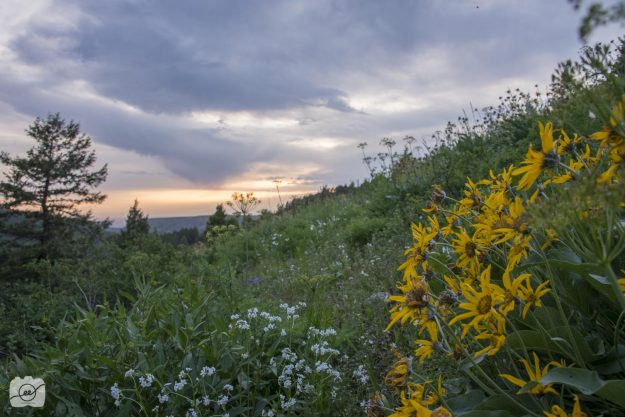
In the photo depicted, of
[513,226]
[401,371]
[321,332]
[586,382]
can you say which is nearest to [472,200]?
[513,226]

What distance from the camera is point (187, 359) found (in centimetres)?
290

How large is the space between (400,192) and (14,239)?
1902 cm

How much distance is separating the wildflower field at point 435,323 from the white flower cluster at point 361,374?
0.7 inches

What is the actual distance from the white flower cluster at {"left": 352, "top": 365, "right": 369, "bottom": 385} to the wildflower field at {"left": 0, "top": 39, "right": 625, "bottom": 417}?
0.02 m

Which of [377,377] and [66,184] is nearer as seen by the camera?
[377,377]

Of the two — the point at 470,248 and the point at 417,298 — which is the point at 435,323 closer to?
the point at 417,298

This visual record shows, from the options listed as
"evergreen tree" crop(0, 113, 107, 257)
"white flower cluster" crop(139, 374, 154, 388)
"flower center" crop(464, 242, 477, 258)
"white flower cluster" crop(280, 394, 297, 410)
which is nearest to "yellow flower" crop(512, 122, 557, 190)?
"flower center" crop(464, 242, 477, 258)

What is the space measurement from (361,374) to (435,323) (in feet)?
4.88

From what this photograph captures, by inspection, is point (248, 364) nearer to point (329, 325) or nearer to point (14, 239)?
point (329, 325)

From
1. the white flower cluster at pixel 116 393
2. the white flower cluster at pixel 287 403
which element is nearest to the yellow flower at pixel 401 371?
the white flower cluster at pixel 287 403

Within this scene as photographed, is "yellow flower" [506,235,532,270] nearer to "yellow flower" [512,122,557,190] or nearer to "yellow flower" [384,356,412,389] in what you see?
"yellow flower" [512,122,557,190]

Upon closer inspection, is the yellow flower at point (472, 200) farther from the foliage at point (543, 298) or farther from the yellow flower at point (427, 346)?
the yellow flower at point (427, 346)

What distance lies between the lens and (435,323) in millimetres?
1716

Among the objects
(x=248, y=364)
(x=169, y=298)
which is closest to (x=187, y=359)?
(x=248, y=364)
